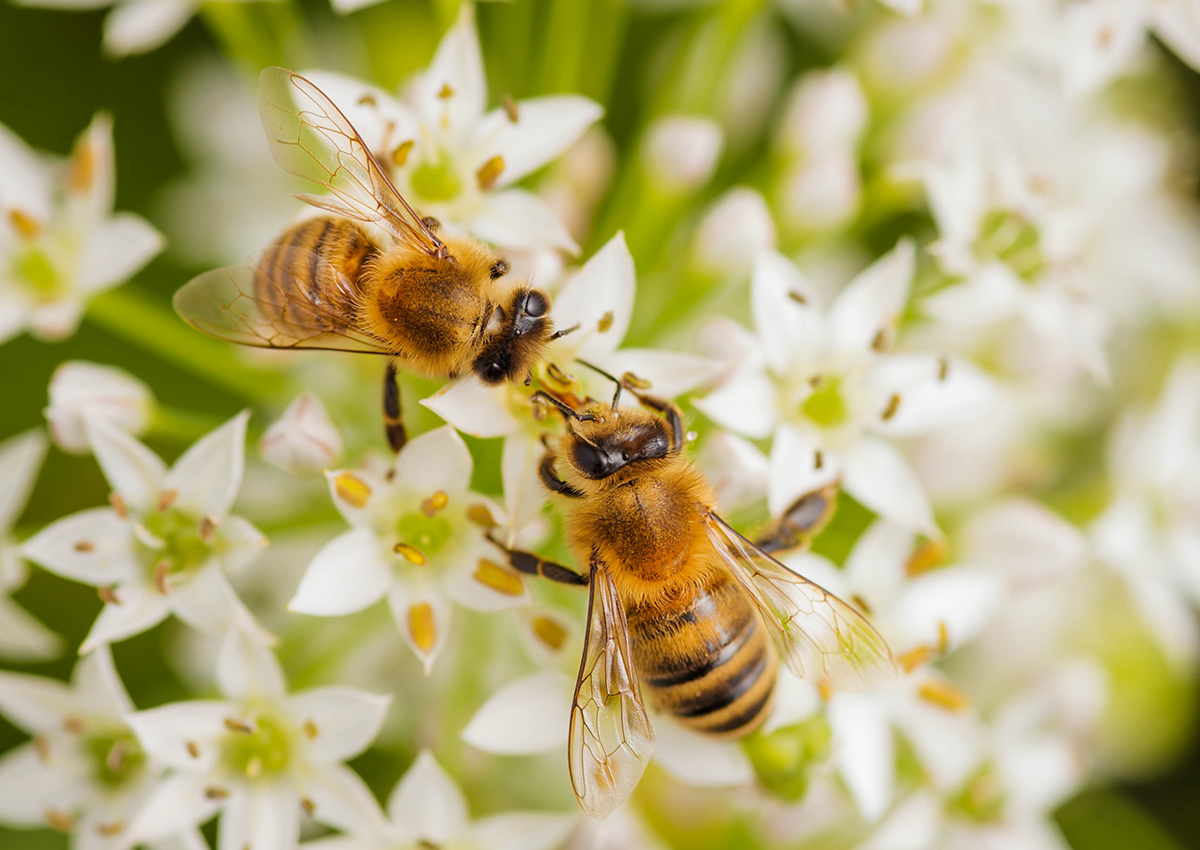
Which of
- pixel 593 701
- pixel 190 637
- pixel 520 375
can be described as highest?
pixel 520 375

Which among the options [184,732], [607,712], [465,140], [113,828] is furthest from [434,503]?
[113,828]

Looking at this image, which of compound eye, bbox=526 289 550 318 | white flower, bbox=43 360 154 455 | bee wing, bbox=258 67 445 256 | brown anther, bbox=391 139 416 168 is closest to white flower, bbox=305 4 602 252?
brown anther, bbox=391 139 416 168

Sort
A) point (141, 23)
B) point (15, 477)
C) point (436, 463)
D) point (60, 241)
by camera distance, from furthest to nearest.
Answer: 1. point (141, 23)
2. point (60, 241)
3. point (15, 477)
4. point (436, 463)

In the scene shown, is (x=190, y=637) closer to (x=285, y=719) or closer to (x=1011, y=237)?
(x=285, y=719)

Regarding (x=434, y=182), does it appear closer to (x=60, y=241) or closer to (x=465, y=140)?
(x=465, y=140)

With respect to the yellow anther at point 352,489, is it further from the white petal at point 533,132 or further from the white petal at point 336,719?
the white petal at point 533,132

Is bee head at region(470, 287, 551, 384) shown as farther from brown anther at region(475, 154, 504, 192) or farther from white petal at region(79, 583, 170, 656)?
white petal at region(79, 583, 170, 656)

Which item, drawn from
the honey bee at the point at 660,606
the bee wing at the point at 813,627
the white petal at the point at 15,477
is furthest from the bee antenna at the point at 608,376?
the white petal at the point at 15,477

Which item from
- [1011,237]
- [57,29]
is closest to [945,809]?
[1011,237]
